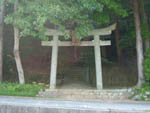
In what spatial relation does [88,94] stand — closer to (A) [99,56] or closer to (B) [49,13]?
(A) [99,56]

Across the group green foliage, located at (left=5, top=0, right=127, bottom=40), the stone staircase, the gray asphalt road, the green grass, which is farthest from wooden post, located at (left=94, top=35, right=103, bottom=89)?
the green grass

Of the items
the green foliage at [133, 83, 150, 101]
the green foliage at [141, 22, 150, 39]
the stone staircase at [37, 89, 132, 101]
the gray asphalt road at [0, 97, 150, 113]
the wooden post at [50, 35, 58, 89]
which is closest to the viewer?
the gray asphalt road at [0, 97, 150, 113]

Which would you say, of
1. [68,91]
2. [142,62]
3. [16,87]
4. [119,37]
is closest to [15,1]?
[16,87]

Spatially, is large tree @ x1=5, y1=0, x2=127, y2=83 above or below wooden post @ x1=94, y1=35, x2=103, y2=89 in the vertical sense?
above

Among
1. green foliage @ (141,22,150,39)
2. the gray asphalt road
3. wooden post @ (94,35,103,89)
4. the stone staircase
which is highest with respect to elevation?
green foliage @ (141,22,150,39)

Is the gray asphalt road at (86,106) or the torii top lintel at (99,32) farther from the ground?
the torii top lintel at (99,32)

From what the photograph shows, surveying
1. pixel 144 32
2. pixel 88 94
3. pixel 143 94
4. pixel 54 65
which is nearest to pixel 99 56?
pixel 88 94

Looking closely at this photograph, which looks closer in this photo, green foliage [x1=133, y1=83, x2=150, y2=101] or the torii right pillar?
green foliage [x1=133, y1=83, x2=150, y2=101]

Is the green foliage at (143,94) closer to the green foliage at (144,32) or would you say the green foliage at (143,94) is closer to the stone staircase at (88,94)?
the stone staircase at (88,94)

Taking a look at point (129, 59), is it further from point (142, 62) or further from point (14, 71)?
point (14, 71)

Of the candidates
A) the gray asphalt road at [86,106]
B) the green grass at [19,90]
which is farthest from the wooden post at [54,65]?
the gray asphalt road at [86,106]

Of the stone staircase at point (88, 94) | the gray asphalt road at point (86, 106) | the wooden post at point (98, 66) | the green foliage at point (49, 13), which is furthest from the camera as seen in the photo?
the wooden post at point (98, 66)

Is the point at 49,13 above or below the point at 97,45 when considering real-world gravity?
above

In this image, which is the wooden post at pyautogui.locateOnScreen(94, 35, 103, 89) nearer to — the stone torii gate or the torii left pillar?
the stone torii gate
